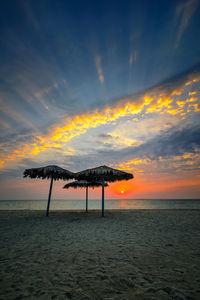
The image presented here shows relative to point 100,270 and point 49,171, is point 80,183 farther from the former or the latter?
point 100,270

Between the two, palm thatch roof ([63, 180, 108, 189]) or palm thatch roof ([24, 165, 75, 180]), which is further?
palm thatch roof ([63, 180, 108, 189])

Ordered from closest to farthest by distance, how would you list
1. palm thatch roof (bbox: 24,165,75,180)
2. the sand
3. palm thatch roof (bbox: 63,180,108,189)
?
the sand → palm thatch roof (bbox: 24,165,75,180) → palm thatch roof (bbox: 63,180,108,189)

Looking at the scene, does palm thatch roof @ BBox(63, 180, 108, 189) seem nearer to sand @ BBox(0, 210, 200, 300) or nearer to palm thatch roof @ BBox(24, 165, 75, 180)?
palm thatch roof @ BBox(24, 165, 75, 180)

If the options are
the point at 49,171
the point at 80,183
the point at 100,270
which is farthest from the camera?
the point at 80,183

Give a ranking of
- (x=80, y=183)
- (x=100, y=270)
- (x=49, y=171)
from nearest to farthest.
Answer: (x=100, y=270) → (x=49, y=171) → (x=80, y=183)

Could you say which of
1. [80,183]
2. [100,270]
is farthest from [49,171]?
[100,270]

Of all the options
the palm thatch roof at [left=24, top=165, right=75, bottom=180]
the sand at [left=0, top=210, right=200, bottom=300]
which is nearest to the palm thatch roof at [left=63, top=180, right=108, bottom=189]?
the palm thatch roof at [left=24, top=165, right=75, bottom=180]

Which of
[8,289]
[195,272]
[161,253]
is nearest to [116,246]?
[161,253]

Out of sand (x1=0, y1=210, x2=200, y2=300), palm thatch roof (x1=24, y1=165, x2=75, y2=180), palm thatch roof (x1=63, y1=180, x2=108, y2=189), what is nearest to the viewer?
sand (x1=0, y1=210, x2=200, y2=300)

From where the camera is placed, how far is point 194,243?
445cm

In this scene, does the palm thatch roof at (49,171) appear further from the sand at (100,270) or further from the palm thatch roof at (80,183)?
the sand at (100,270)

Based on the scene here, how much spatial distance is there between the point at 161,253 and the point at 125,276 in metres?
1.63

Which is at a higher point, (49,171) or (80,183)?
(49,171)

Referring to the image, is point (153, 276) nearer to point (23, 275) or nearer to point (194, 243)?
point (23, 275)
